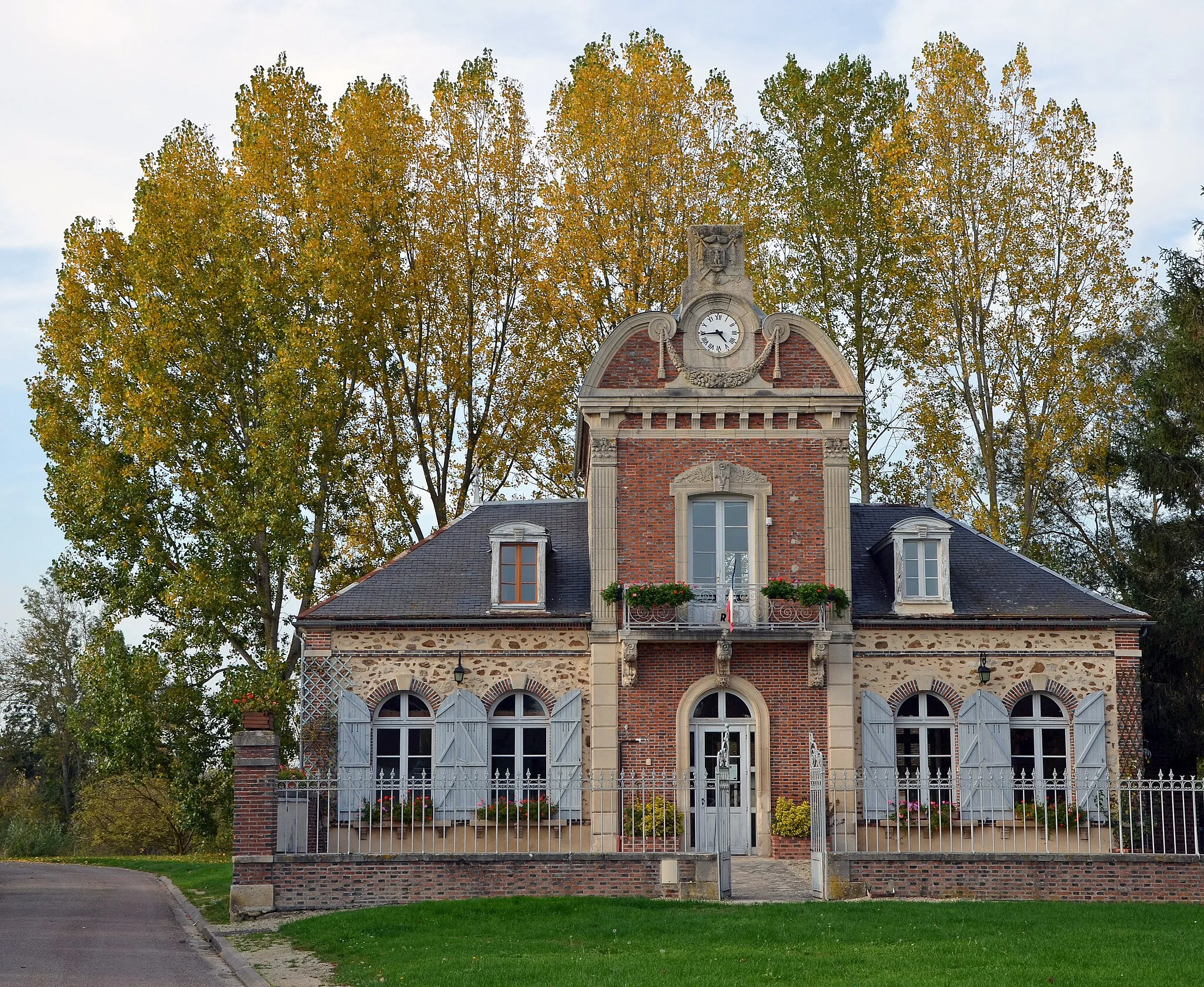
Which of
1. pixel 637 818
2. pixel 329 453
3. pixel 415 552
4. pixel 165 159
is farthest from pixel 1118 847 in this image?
pixel 165 159

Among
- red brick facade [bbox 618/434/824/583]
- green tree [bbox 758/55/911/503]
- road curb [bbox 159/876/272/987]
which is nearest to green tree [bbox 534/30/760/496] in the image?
green tree [bbox 758/55/911/503]

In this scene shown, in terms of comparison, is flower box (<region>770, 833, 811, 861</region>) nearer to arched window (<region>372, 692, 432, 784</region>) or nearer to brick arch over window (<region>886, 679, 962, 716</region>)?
brick arch over window (<region>886, 679, 962, 716</region>)

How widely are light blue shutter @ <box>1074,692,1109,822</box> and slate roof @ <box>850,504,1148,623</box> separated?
135cm

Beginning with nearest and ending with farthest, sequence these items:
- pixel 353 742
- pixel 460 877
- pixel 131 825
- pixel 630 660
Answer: pixel 460 877 → pixel 630 660 → pixel 353 742 → pixel 131 825

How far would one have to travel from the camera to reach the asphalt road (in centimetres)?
1285

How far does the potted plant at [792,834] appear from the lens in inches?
805

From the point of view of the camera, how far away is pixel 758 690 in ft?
69.1

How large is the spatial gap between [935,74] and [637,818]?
16630mm

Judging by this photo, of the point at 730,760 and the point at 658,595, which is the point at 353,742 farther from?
the point at 730,760

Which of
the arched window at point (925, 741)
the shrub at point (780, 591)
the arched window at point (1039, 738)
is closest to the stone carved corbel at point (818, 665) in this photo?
the shrub at point (780, 591)

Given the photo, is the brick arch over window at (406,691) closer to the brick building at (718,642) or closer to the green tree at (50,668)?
the brick building at (718,642)

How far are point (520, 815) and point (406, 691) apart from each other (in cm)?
254

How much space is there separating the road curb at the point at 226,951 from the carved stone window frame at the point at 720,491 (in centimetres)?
828

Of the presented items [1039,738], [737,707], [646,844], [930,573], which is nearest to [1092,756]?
[1039,738]
